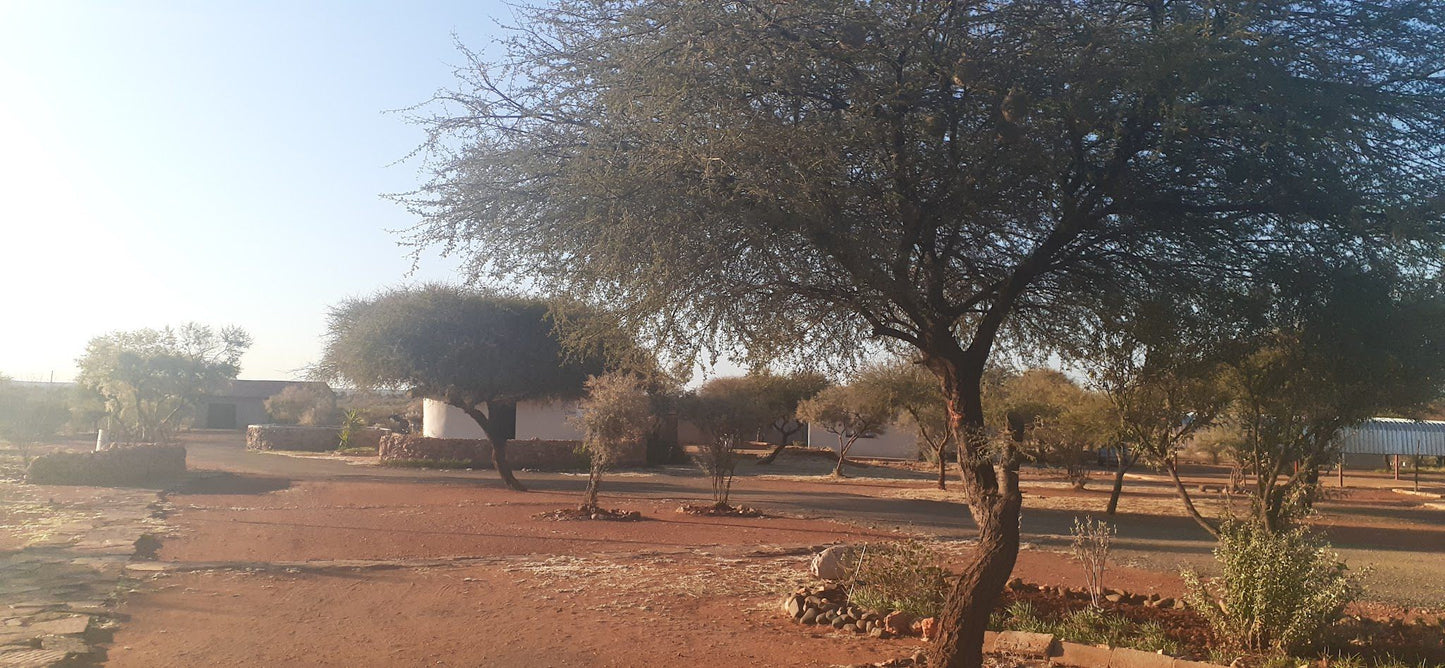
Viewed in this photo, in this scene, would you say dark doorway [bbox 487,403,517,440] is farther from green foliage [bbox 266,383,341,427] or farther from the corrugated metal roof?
the corrugated metal roof

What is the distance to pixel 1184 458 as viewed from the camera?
54.6m

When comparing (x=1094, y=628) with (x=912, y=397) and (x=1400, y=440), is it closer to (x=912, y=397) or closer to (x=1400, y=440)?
(x=912, y=397)

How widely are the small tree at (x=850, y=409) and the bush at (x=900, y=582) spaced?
2392 cm

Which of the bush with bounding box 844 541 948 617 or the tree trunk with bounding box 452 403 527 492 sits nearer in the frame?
the bush with bounding box 844 541 948 617

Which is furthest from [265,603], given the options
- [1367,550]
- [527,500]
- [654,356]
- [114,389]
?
[114,389]

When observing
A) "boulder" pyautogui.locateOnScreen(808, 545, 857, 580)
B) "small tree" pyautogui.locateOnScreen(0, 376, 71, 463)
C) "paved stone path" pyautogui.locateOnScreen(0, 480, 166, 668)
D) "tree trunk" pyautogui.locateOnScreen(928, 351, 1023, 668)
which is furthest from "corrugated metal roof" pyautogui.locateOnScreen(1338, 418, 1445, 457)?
"small tree" pyautogui.locateOnScreen(0, 376, 71, 463)

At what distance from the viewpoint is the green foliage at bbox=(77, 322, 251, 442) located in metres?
34.5

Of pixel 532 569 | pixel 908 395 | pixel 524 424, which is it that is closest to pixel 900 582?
pixel 532 569

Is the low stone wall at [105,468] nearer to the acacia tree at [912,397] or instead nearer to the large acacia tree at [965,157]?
the acacia tree at [912,397]

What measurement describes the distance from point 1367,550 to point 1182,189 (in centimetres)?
1586

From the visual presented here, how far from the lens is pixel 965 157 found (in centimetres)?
700

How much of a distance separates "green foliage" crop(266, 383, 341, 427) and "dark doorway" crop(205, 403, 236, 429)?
633 centimetres

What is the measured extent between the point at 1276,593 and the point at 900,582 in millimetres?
3447

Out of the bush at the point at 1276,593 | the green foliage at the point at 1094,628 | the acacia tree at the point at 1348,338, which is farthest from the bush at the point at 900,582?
the acacia tree at the point at 1348,338
